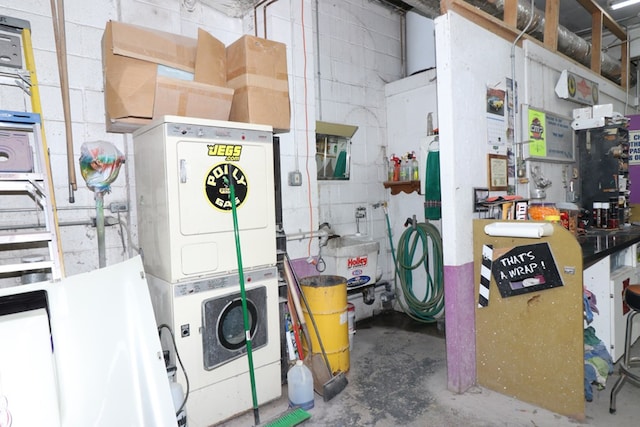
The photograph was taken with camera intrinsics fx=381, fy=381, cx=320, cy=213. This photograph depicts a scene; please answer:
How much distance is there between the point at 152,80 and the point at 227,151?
621 millimetres

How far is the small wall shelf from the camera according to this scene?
165 inches

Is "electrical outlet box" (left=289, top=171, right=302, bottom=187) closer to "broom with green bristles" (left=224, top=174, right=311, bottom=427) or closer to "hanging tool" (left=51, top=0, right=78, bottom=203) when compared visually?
"broom with green bristles" (left=224, top=174, right=311, bottom=427)

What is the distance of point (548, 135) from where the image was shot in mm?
3367

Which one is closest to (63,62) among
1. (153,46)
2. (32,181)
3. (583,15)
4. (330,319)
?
(153,46)

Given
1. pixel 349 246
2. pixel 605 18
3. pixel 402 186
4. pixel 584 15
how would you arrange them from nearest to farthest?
pixel 349 246
pixel 402 186
pixel 605 18
pixel 584 15

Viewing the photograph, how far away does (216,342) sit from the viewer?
7.54 feet

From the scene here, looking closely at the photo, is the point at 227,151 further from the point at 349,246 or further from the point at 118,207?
the point at 349,246

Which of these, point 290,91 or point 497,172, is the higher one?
point 290,91

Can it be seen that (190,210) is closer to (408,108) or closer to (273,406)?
(273,406)

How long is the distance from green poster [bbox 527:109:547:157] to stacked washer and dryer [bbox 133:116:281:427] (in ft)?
7.12

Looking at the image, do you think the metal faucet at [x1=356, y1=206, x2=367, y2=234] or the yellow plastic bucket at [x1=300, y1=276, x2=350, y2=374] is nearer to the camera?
the yellow plastic bucket at [x1=300, y1=276, x2=350, y2=374]

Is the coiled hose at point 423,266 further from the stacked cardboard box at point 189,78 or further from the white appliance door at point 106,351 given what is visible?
the white appliance door at point 106,351

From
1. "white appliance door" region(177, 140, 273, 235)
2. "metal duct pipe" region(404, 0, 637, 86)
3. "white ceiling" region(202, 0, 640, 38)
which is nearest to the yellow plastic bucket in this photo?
"white appliance door" region(177, 140, 273, 235)

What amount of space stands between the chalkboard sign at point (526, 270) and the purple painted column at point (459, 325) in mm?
215
